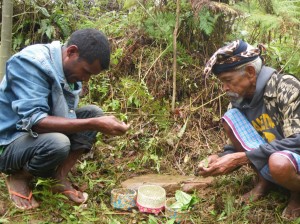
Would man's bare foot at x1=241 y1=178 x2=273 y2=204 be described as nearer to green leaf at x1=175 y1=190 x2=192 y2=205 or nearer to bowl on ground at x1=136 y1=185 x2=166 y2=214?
green leaf at x1=175 y1=190 x2=192 y2=205

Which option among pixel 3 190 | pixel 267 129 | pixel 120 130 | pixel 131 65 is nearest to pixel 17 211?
pixel 3 190

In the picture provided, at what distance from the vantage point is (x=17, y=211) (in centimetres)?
280

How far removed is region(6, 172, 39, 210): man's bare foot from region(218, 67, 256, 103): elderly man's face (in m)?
1.70

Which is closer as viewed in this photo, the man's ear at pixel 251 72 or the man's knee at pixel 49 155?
the man's knee at pixel 49 155

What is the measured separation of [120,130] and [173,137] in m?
1.31

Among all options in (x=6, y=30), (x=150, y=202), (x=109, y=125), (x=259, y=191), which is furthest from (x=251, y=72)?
(x=6, y=30)

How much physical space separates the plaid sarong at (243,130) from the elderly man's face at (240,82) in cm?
20

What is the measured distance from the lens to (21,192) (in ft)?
9.36

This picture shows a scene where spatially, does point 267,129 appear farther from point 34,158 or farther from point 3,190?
point 3,190

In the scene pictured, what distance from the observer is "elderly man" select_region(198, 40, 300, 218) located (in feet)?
8.46

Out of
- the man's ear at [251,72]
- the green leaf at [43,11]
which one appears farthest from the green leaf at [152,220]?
the green leaf at [43,11]

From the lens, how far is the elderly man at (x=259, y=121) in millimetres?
2578

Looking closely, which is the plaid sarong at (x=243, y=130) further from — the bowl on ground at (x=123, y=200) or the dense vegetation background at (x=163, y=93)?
the bowl on ground at (x=123, y=200)

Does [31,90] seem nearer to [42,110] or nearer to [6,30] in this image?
[42,110]
